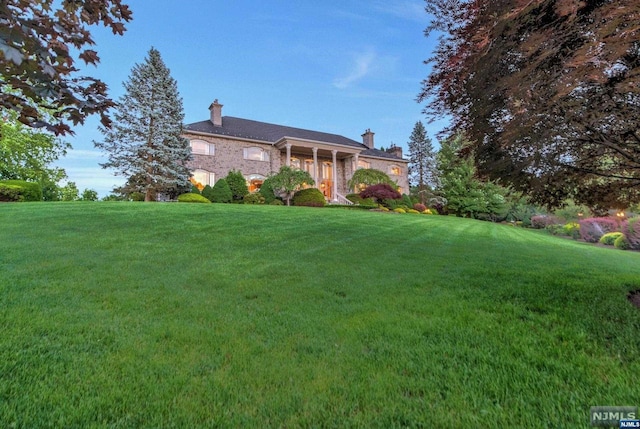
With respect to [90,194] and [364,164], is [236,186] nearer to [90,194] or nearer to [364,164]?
[364,164]

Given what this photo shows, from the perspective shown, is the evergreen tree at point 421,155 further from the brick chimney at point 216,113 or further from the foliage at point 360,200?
the brick chimney at point 216,113

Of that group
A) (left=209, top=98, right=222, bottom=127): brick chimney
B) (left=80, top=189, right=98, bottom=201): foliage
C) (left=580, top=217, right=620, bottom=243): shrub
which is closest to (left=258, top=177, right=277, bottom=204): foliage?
(left=209, top=98, right=222, bottom=127): brick chimney

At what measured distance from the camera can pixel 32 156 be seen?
23.3 meters

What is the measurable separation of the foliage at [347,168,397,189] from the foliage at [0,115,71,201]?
75.5 feet

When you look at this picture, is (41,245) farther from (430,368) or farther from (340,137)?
(340,137)

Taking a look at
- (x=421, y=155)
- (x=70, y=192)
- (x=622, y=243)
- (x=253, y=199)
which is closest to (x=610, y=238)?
(x=622, y=243)

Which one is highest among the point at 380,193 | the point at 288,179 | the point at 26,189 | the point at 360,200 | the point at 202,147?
the point at 202,147

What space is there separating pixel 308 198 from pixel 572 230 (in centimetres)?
1779

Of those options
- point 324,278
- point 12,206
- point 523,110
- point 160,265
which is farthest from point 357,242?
point 12,206

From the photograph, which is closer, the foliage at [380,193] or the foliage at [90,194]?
the foliage at [380,193]

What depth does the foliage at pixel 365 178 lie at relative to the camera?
23.7 m

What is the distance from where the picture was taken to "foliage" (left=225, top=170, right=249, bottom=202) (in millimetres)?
19125

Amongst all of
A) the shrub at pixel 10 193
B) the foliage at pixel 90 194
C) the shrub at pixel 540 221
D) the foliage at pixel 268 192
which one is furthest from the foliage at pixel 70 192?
the shrub at pixel 540 221

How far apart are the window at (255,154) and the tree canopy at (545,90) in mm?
18976
